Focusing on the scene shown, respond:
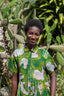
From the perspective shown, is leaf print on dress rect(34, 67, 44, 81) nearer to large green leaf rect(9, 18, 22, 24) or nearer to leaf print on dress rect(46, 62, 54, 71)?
leaf print on dress rect(46, 62, 54, 71)

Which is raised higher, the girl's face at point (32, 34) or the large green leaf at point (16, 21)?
the girl's face at point (32, 34)

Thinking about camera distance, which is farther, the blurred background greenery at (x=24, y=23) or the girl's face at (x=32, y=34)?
the blurred background greenery at (x=24, y=23)

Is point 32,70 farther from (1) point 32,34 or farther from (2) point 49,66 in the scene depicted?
(1) point 32,34

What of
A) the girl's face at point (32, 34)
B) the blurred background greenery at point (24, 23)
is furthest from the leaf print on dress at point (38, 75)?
the blurred background greenery at point (24, 23)

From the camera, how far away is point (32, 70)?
5.92 ft

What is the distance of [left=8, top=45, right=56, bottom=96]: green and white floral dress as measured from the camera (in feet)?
5.90

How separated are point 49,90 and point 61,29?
294 cm

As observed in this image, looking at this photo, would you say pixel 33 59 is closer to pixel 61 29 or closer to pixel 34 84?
pixel 34 84

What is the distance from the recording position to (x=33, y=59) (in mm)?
1828

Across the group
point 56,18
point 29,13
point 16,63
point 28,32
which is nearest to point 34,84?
point 16,63

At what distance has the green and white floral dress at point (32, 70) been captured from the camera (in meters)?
1.80

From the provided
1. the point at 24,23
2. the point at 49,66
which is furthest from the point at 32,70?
the point at 24,23

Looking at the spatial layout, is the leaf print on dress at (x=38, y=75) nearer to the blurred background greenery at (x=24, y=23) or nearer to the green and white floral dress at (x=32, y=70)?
the green and white floral dress at (x=32, y=70)

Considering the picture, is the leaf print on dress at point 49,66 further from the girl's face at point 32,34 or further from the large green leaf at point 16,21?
the large green leaf at point 16,21
